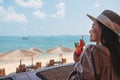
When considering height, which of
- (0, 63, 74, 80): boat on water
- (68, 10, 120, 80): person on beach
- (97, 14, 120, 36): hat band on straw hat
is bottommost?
(0, 63, 74, 80): boat on water

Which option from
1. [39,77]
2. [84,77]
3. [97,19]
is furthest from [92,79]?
[39,77]

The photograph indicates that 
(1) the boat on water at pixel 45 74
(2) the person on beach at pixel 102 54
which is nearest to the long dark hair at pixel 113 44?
(2) the person on beach at pixel 102 54

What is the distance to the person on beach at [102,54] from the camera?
67.4 inches

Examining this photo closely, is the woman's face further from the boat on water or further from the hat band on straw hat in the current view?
the boat on water

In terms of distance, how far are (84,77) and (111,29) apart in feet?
1.11

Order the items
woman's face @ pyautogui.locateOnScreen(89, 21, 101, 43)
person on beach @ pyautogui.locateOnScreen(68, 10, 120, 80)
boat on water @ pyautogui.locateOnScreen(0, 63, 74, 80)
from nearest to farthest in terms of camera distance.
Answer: person on beach @ pyautogui.locateOnScreen(68, 10, 120, 80)
woman's face @ pyautogui.locateOnScreen(89, 21, 101, 43)
boat on water @ pyautogui.locateOnScreen(0, 63, 74, 80)

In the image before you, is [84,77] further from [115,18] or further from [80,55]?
[115,18]

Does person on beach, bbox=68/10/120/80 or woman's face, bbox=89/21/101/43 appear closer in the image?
person on beach, bbox=68/10/120/80

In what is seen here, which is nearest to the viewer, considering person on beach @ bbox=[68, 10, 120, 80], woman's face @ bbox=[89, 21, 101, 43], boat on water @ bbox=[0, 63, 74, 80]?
person on beach @ bbox=[68, 10, 120, 80]

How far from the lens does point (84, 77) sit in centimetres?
170

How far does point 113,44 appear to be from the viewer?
1789 mm

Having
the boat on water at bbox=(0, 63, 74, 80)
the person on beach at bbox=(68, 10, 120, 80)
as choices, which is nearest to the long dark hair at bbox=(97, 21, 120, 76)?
the person on beach at bbox=(68, 10, 120, 80)

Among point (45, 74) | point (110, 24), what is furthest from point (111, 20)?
point (45, 74)

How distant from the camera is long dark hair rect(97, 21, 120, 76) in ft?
5.84
